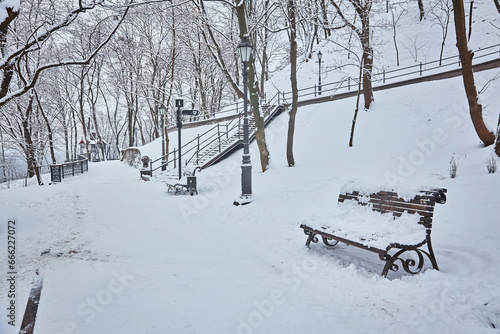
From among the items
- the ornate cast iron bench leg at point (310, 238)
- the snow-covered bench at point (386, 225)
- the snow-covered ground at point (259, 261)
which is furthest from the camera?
the ornate cast iron bench leg at point (310, 238)

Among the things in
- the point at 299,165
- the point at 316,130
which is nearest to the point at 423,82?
the point at 316,130

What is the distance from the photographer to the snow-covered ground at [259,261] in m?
3.23

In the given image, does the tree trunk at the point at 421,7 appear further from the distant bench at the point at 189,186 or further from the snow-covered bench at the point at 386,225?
the snow-covered bench at the point at 386,225

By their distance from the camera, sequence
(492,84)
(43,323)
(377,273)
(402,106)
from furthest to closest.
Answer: (402,106) → (492,84) → (377,273) → (43,323)

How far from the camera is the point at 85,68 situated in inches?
1113

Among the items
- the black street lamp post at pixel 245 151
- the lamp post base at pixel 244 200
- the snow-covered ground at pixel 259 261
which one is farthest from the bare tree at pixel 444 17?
the lamp post base at pixel 244 200

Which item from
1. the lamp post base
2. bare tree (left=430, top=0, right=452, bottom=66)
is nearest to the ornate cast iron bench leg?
the lamp post base

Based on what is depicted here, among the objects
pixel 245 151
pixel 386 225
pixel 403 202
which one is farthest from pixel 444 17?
pixel 386 225

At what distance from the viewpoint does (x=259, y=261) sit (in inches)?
199

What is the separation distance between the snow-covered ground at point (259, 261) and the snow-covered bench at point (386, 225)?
0.22m

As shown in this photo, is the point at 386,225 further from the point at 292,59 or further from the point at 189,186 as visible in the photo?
the point at 292,59

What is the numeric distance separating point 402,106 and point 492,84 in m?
3.54

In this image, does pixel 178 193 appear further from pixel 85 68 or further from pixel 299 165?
pixel 85 68

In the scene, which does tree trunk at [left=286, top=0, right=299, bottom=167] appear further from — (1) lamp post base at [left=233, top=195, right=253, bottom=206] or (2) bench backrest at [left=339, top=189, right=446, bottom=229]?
(2) bench backrest at [left=339, top=189, right=446, bottom=229]
